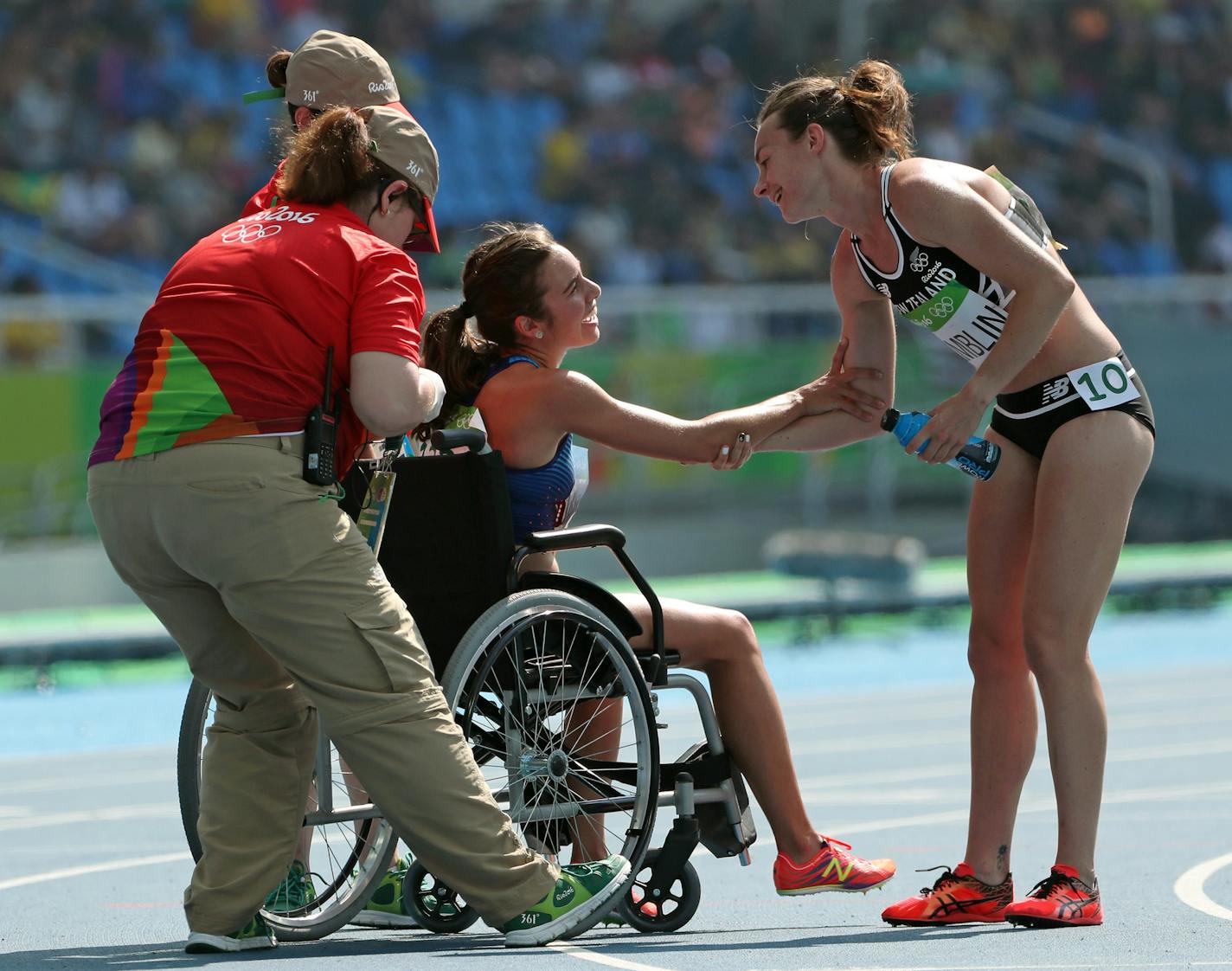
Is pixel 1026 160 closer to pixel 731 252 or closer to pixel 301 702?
pixel 731 252

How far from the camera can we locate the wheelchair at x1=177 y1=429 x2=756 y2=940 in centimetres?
397

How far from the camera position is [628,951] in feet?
12.7

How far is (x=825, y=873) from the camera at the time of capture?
4.23 m

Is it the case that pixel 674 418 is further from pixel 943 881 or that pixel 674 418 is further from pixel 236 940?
pixel 236 940

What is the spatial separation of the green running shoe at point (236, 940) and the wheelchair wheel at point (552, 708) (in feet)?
1.79

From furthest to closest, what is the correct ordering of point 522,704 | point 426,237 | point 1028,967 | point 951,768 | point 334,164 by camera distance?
point 951,768
point 426,237
point 522,704
point 334,164
point 1028,967

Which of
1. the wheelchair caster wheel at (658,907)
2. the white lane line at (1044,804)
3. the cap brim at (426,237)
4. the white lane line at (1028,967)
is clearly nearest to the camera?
the white lane line at (1028,967)

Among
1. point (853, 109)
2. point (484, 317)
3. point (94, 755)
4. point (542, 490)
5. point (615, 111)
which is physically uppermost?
point (615, 111)

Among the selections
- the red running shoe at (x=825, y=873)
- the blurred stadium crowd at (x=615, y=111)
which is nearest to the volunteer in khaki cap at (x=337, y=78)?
the red running shoe at (x=825, y=873)

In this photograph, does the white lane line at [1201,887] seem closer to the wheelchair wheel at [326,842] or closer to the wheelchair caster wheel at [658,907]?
the wheelchair caster wheel at [658,907]

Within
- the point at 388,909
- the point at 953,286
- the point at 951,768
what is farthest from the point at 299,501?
the point at 951,768

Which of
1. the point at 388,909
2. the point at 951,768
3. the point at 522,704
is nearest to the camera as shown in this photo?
the point at 522,704

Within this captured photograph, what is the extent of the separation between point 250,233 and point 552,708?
1.17m

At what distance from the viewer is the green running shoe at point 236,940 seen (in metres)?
3.83
